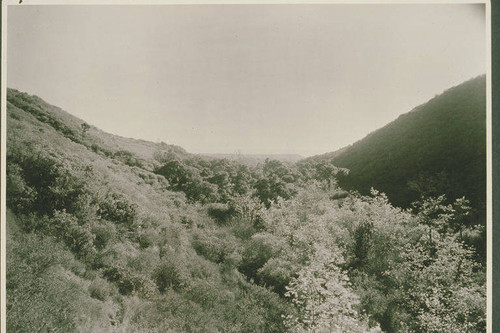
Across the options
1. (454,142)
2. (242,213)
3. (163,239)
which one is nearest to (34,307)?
(163,239)

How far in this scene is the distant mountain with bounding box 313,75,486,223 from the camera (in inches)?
187

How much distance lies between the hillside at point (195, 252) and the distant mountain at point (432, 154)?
92 centimetres

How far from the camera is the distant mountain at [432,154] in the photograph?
475 cm

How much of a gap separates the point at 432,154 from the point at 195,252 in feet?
29.0

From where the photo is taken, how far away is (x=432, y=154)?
898 cm

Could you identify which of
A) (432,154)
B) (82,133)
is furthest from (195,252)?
(432,154)

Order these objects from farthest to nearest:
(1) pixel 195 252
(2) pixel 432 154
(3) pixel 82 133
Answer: (2) pixel 432 154
(3) pixel 82 133
(1) pixel 195 252

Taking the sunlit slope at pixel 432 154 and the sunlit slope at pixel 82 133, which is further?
the sunlit slope at pixel 82 133

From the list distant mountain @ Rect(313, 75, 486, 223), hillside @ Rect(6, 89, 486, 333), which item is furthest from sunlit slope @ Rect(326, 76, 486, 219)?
hillside @ Rect(6, 89, 486, 333)

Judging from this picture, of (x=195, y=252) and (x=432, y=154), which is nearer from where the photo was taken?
(x=195, y=252)

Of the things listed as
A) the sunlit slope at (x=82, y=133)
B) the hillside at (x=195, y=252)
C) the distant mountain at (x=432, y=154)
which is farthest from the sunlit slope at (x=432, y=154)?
the sunlit slope at (x=82, y=133)

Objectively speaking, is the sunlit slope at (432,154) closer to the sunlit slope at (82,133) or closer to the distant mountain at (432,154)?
the distant mountain at (432,154)

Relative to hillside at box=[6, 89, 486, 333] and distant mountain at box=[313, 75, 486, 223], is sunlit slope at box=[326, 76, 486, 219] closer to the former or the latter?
distant mountain at box=[313, 75, 486, 223]

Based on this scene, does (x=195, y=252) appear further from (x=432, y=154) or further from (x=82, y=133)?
(x=432, y=154)
